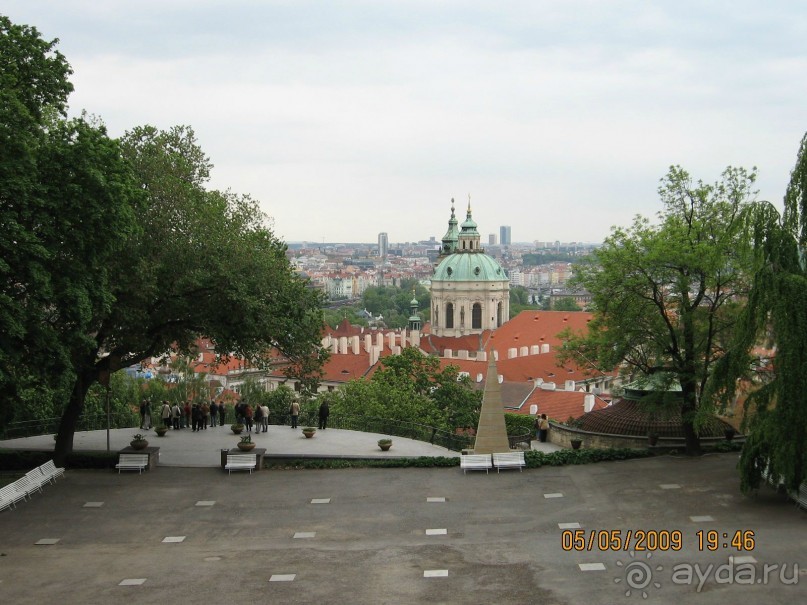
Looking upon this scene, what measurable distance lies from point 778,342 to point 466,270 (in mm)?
109196

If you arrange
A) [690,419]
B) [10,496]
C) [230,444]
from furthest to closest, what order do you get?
1. [230,444]
2. [690,419]
3. [10,496]

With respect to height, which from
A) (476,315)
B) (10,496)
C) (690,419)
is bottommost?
(10,496)

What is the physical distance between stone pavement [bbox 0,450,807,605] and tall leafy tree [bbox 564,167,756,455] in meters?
3.03

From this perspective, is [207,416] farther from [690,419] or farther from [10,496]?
[690,419]

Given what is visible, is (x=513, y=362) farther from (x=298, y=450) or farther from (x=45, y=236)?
(x=45, y=236)

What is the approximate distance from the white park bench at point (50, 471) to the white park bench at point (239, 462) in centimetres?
405

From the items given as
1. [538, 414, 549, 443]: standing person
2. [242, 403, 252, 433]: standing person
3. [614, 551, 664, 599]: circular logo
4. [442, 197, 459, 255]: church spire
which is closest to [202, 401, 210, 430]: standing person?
[242, 403, 252, 433]: standing person

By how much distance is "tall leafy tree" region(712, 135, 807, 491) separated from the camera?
21000 mm

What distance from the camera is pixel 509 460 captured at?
2642 cm

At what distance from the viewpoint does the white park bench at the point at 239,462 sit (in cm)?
2684

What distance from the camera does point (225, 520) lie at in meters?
22.1

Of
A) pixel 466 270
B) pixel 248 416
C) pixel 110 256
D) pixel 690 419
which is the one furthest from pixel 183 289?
pixel 466 270

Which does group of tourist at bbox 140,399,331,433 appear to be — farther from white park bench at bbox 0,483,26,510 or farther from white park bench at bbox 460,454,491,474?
white park bench at bbox 0,483,26,510

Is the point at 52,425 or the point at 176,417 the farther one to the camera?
the point at 176,417
